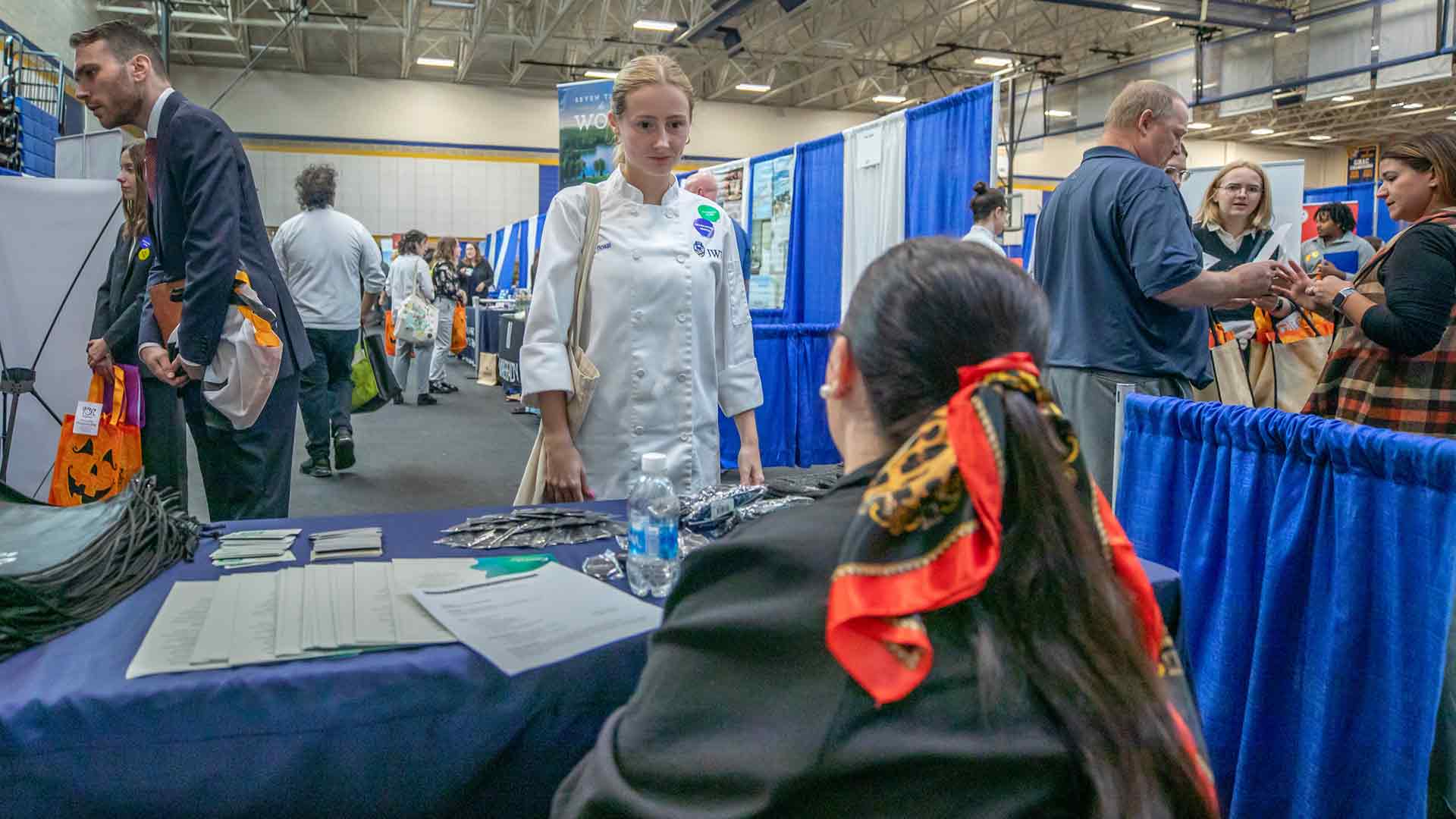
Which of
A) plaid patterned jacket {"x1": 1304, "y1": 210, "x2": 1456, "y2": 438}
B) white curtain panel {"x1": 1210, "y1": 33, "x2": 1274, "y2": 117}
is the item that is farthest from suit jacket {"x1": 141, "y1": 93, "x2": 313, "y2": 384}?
white curtain panel {"x1": 1210, "y1": 33, "x2": 1274, "y2": 117}

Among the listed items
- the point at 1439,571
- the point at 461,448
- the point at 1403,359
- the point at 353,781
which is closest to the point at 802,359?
the point at 461,448

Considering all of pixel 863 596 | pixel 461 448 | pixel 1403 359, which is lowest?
pixel 461 448

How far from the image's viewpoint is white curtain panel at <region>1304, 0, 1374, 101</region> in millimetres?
9781

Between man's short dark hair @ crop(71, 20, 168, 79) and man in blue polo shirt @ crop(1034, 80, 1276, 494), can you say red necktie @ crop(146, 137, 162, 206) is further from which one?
man in blue polo shirt @ crop(1034, 80, 1276, 494)

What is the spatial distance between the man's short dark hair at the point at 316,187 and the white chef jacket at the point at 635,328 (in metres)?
3.47

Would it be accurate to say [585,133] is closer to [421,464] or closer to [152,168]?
[421,464]

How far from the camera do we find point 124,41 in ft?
6.82

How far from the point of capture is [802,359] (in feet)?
17.3

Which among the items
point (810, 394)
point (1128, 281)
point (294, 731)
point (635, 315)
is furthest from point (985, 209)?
point (294, 731)

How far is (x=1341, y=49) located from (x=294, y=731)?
11881 mm

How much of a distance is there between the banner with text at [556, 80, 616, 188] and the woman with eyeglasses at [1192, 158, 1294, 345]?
2971 mm

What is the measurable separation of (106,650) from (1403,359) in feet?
8.06

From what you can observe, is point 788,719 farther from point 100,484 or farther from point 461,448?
→ point 461,448

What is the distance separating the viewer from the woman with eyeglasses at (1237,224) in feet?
10.5
